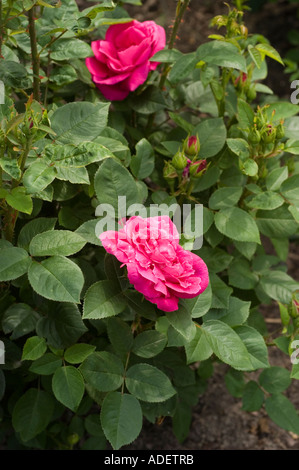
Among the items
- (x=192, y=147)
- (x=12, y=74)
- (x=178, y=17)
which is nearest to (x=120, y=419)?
(x=192, y=147)

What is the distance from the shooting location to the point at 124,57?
3.84 ft

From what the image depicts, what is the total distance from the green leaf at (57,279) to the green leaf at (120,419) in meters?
0.25

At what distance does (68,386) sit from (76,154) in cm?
40

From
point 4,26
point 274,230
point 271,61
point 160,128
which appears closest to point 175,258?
point 274,230

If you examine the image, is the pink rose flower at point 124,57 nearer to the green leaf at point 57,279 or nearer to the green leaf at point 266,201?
the green leaf at point 266,201

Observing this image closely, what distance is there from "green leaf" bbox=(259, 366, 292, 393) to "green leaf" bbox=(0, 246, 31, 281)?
0.64 meters

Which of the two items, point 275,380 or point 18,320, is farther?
point 275,380

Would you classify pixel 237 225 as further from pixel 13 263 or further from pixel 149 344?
pixel 13 263

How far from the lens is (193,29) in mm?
2680

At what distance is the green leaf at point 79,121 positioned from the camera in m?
1.01

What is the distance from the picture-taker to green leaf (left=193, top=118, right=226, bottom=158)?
1153 mm
